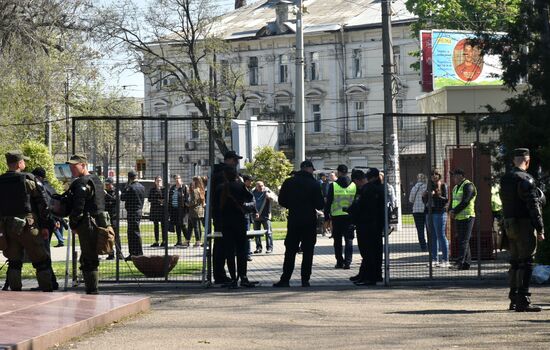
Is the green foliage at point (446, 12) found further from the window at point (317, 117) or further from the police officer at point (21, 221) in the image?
the police officer at point (21, 221)

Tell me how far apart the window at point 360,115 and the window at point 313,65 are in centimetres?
346

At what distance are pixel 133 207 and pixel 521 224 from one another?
9221 mm

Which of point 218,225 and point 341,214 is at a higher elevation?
point 341,214

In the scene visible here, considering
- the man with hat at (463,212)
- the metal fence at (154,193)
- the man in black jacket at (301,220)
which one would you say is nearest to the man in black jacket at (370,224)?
the man in black jacket at (301,220)

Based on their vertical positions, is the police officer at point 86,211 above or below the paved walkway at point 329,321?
above

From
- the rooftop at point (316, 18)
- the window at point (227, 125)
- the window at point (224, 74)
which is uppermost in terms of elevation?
the rooftop at point (316, 18)

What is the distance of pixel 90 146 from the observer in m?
22.9

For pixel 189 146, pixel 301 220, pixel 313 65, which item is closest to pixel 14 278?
pixel 189 146

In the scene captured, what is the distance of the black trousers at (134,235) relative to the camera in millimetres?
20953

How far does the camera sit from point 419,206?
24812mm

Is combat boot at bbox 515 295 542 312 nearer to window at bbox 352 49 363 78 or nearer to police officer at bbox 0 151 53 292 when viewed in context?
police officer at bbox 0 151 53 292

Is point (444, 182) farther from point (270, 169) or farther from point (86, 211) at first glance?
point (270, 169)

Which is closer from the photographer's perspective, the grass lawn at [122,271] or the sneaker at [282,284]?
the sneaker at [282,284]

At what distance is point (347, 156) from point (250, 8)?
17.9m
